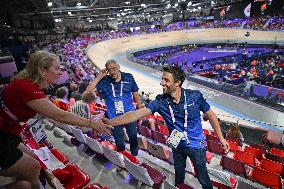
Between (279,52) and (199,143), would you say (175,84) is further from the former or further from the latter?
(279,52)

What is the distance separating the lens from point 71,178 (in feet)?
11.9

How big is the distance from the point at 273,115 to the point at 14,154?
1091 centimetres

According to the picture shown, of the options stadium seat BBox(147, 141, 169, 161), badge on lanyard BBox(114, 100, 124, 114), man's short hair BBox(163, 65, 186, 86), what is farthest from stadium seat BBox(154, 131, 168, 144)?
man's short hair BBox(163, 65, 186, 86)

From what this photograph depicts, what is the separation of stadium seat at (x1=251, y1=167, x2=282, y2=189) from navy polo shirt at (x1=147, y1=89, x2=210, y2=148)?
2.20 meters

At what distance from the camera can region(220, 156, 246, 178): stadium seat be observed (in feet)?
16.9

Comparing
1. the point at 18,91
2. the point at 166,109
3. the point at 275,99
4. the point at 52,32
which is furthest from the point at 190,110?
the point at 52,32

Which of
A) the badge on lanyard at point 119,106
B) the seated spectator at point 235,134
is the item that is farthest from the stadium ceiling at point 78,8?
the badge on lanyard at point 119,106

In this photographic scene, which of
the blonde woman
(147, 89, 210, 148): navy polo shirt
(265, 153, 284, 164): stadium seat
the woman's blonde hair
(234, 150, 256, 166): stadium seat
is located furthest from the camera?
(265, 153, 284, 164): stadium seat

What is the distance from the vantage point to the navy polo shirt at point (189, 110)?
3195mm

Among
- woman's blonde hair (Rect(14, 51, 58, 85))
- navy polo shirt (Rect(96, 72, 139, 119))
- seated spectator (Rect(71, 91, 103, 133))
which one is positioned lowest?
seated spectator (Rect(71, 91, 103, 133))

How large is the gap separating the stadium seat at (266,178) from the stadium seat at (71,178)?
316 centimetres

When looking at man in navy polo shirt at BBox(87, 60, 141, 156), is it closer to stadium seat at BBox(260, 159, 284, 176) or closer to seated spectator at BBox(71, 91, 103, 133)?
seated spectator at BBox(71, 91, 103, 133)

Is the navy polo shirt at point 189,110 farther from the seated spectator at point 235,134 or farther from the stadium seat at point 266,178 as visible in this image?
the seated spectator at point 235,134

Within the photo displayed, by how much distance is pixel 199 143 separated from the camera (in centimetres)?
325
